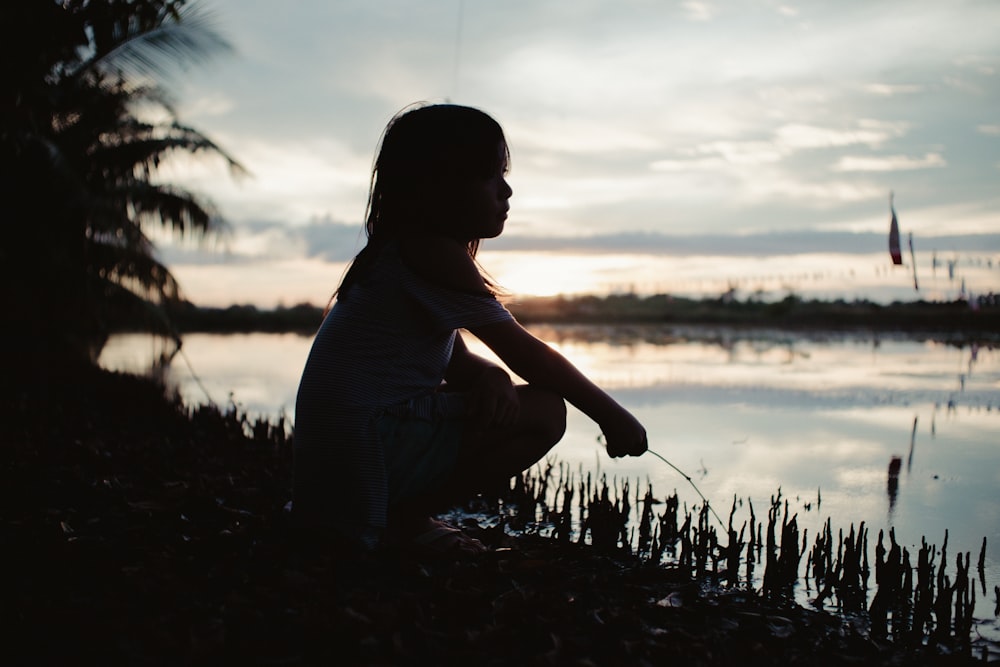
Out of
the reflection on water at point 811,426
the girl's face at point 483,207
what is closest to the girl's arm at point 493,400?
the girl's face at point 483,207

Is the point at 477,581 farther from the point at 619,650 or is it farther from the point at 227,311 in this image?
the point at 227,311

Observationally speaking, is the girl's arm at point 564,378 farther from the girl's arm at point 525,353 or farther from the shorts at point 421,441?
the shorts at point 421,441

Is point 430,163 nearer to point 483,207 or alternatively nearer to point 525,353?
point 483,207

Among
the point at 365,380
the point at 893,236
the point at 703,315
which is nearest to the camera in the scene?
the point at 365,380

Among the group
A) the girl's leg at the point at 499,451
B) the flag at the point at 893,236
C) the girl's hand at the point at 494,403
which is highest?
the flag at the point at 893,236

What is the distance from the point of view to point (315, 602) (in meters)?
2.26

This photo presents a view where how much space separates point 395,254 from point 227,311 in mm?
36130

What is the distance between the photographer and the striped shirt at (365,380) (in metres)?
2.54

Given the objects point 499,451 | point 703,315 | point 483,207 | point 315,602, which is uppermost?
point 703,315

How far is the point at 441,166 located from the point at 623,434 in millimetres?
1033

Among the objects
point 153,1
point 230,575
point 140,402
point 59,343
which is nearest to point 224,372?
point 59,343

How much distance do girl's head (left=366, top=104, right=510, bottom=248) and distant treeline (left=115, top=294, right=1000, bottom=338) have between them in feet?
77.1

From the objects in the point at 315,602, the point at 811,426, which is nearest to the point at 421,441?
the point at 315,602

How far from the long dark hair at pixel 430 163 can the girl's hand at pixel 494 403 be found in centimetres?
34
